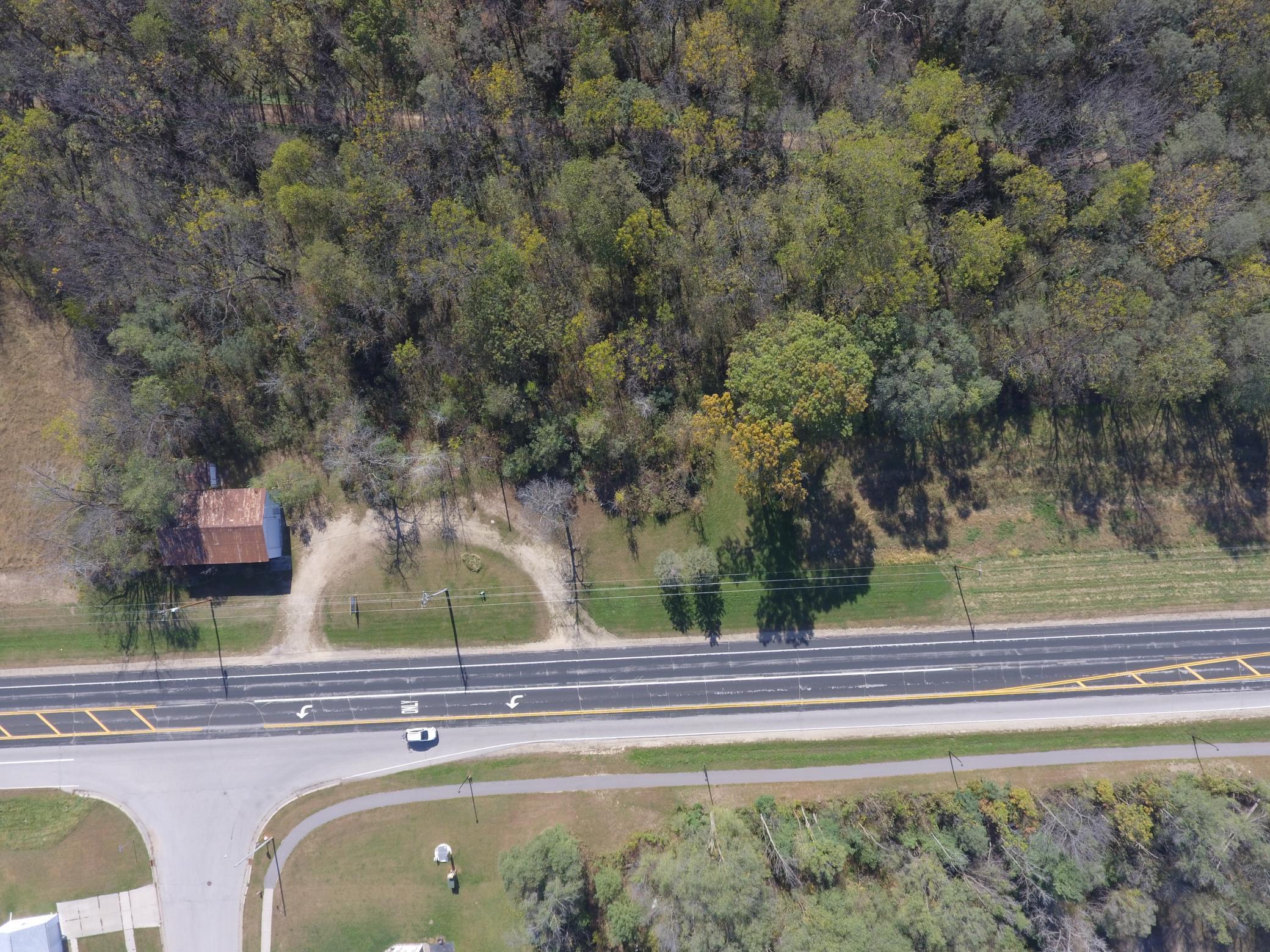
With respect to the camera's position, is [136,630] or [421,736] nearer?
[421,736]

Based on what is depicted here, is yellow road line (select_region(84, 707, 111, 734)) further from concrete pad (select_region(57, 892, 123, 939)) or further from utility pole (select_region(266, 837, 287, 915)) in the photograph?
utility pole (select_region(266, 837, 287, 915))

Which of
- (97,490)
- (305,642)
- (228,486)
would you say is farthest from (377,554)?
(97,490)

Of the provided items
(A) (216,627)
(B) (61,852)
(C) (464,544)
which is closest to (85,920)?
(B) (61,852)

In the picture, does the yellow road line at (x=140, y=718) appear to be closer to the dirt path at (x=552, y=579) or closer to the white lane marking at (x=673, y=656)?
the white lane marking at (x=673, y=656)

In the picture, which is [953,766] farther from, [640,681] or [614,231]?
[614,231]

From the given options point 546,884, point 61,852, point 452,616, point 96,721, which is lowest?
point 546,884

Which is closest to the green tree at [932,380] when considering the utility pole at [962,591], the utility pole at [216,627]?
the utility pole at [962,591]
